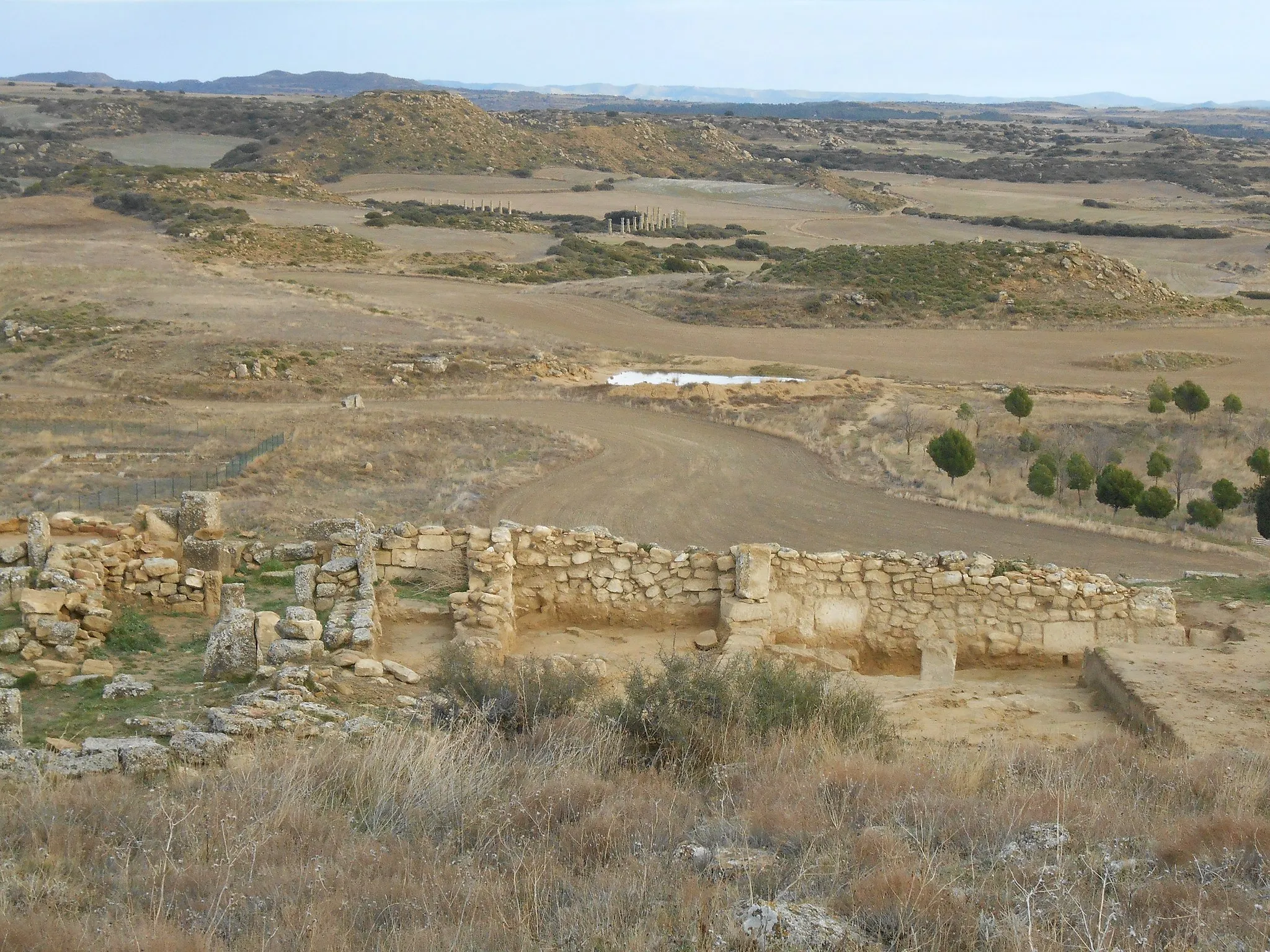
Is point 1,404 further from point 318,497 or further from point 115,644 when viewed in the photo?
point 115,644

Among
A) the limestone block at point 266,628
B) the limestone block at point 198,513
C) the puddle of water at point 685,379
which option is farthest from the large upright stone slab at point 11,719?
the puddle of water at point 685,379

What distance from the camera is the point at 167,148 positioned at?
117 meters

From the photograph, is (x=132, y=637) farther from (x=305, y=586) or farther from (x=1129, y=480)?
(x=1129, y=480)

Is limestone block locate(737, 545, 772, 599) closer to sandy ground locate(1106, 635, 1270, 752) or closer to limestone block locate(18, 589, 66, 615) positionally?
sandy ground locate(1106, 635, 1270, 752)

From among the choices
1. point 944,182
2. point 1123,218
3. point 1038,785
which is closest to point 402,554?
point 1038,785

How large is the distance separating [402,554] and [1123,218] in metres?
86.9

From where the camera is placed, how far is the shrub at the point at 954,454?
24703 millimetres

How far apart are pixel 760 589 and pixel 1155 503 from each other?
12291 millimetres

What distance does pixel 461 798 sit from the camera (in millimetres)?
6434

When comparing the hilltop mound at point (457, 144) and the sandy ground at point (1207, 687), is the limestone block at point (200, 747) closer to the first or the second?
the sandy ground at point (1207, 687)

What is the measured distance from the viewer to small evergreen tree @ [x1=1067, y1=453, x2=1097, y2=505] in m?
23.8

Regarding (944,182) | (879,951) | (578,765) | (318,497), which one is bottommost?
(318,497)

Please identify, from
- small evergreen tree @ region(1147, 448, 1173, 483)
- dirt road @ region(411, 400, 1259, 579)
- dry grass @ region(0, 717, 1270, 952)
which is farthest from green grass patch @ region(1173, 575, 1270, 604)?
dry grass @ region(0, 717, 1270, 952)

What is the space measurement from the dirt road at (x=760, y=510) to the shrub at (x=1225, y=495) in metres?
2.79
